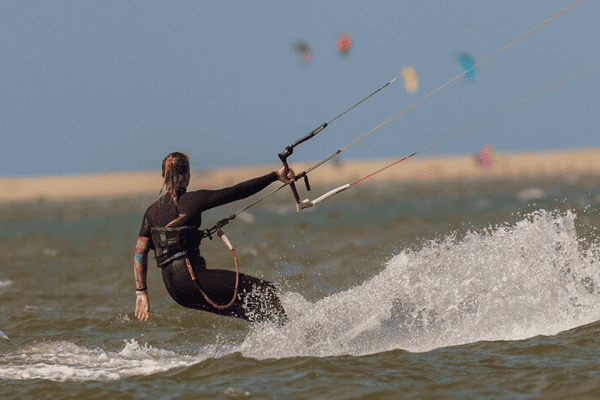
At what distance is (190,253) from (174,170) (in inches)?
33.4

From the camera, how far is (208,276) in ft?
22.2

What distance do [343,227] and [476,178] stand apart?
79.8 metres

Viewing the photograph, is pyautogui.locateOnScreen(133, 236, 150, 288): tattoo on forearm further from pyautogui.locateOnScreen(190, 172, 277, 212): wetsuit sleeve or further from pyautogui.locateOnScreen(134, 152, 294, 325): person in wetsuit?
pyautogui.locateOnScreen(190, 172, 277, 212): wetsuit sleeve

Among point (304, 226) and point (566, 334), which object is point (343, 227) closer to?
point (304, 226)

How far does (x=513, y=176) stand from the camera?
103312mm

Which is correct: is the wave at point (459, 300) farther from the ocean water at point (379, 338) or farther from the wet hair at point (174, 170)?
the wet hair at point (174, 170)

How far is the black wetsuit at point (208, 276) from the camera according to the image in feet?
21.5

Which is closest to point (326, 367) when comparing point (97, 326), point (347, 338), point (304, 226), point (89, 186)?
point (347, 338)

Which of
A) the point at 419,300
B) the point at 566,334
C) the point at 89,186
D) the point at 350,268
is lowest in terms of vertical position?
the point at 566,334

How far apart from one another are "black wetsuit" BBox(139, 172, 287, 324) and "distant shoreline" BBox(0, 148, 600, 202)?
3388 inches

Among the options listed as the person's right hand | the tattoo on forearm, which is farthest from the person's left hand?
the person's right hand

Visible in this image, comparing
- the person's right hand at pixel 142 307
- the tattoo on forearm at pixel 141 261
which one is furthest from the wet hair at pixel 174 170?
the person's right hand at pixel 142 307

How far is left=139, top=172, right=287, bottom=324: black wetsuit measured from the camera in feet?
21.5

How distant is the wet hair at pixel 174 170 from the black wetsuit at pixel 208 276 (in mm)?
107
